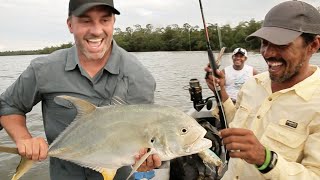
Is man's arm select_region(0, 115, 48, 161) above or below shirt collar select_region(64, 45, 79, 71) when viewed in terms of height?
below

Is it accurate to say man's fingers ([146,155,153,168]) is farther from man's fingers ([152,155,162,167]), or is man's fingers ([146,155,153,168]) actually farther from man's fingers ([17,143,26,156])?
man's fingers ([17,143,26,156])

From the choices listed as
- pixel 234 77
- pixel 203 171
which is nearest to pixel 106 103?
pixel 203 171

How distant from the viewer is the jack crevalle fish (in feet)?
8.26

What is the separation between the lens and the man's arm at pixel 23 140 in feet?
8.34

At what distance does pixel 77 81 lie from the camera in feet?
9.46

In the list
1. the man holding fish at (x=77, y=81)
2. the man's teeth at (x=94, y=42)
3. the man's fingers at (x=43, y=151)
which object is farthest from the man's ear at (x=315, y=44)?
the man's fingers at (x=43, y=151)

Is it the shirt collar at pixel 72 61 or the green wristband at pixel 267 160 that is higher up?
the shirt collar at pixel 72 61

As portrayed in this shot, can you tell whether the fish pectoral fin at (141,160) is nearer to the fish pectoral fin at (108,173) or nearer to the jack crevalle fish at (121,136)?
the jack crevalle fish at (121,136)

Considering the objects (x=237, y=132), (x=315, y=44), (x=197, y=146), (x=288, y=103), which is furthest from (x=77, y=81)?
(x=315, y=44)

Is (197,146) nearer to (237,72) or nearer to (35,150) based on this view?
(35,150)

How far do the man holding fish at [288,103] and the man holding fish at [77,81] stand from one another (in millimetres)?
921

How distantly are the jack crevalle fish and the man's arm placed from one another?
63 mm

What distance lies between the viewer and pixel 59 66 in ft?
9.46

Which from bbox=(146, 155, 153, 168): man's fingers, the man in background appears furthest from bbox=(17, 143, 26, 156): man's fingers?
the man in background
